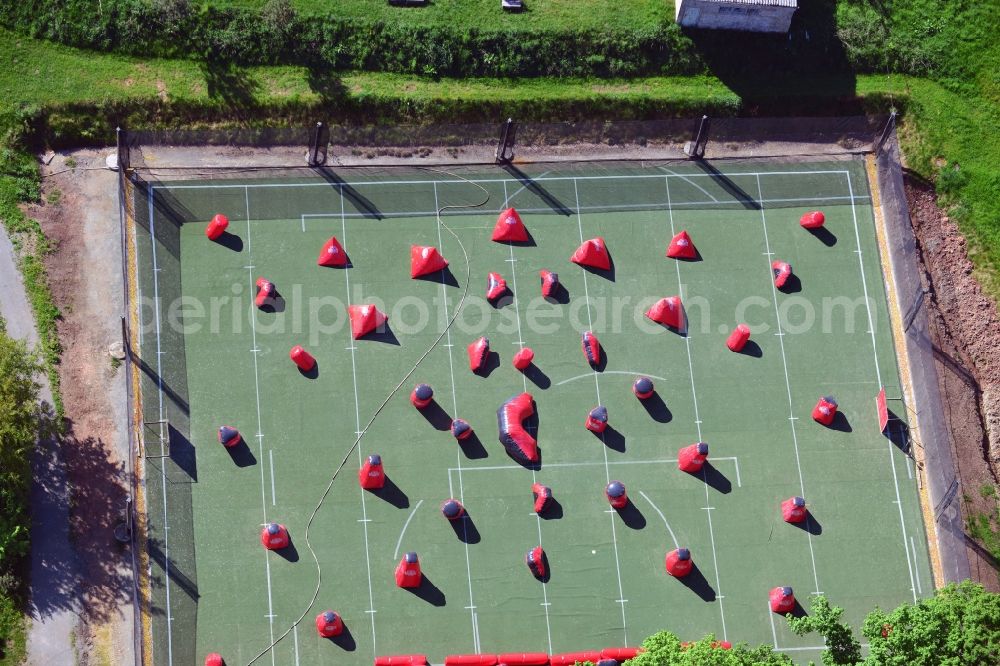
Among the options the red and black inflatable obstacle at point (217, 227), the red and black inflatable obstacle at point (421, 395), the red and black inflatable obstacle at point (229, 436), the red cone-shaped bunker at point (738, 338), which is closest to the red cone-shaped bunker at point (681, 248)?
the red cone-shaped bunker at point (738, 338)

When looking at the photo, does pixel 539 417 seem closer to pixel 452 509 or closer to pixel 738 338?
pixel 452 509

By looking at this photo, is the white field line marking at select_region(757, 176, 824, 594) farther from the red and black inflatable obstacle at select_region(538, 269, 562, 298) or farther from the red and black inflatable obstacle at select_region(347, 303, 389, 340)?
the red and black inflatable obstacle at select_region(347, 303, 389, 340)

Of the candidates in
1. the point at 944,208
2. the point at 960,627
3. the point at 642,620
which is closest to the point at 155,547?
the point at 642,620

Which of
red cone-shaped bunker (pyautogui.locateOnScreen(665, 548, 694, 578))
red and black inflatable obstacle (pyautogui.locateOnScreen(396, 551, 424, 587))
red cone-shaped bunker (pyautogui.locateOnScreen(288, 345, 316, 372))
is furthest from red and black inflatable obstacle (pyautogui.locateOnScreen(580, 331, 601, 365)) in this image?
red cone-shaped bunker (pyautogui.locateOnScreen(288, 345, 316, 372))

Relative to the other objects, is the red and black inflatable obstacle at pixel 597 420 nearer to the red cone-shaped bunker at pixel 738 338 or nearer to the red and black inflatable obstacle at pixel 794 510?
the red cone-shaped bunker at pixel 738 338

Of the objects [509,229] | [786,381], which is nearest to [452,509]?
[509,229]

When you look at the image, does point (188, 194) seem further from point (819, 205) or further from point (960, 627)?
point (960, 627)

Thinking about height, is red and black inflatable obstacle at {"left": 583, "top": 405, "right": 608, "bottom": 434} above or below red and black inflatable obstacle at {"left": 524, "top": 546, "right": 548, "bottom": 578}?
above
